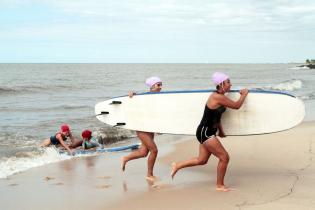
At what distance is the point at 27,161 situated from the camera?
873 centimetres

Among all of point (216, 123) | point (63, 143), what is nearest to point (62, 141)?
point (63, 143)

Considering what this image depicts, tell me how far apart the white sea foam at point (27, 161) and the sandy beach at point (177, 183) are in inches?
10.3

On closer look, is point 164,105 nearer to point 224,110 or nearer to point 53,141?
point 224,110

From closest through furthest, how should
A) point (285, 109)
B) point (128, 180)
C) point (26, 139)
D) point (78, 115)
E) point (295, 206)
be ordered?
1. point (295, 206)
2. point (285, 109)
3. point (128, 180)
4. point (26, 139)
5. point (78, 115)

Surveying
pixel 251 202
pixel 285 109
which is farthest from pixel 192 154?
pixel 251 202

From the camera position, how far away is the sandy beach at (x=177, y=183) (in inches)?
209

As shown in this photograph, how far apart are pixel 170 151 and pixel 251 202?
4.21m

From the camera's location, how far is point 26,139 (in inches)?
474

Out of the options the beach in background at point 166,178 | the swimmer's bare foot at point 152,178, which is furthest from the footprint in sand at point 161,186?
the swimmer's bare foot at point 152,178

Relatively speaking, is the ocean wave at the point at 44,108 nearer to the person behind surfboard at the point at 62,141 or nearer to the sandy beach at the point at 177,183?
the person behind surfboard at the point at 62,141

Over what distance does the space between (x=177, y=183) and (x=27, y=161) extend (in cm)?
373

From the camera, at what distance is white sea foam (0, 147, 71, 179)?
309 inches

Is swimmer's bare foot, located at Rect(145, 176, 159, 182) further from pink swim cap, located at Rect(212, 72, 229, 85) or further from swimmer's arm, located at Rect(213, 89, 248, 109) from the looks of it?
pink swim cap, located at Rect(212, 72, 229, 85)

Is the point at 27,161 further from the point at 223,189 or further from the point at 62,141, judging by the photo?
the point at 223,189
